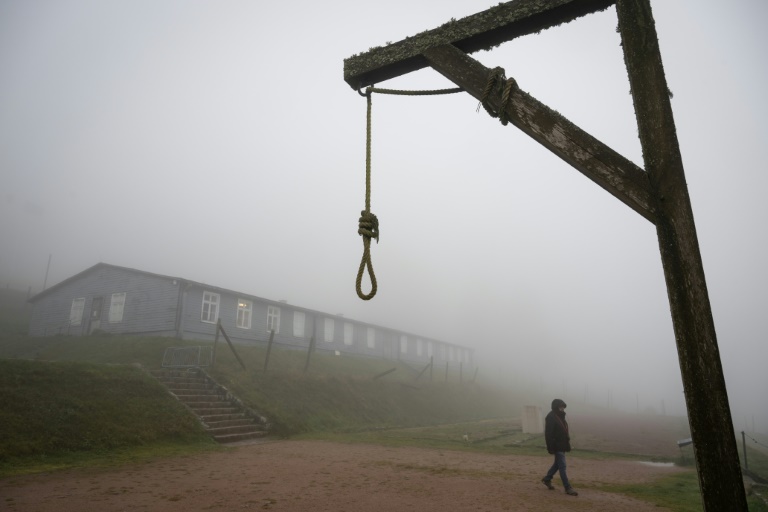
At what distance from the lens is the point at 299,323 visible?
3462 centimetres

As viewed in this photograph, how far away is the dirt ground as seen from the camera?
22.7 ft

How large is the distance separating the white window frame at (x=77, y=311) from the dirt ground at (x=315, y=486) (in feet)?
75.7

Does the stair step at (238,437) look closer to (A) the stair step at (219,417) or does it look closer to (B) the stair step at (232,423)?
(B) the stair step at (232,423)

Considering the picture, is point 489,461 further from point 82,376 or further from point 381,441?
point 82,376

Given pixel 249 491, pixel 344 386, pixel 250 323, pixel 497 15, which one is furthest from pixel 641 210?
pixel 250 323

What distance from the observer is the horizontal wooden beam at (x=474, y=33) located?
2963mm

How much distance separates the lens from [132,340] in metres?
23.7

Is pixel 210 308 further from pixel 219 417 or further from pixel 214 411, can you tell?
pixel 219 417

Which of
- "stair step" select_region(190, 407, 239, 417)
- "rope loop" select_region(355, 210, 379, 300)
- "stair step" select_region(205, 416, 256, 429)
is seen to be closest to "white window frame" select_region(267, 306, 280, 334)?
"stair step" select_region(190, 407, 239, 417)

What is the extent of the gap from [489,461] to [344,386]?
1275 centimetres

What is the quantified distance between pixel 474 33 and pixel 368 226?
168 cm

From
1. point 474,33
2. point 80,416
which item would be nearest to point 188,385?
point 80,416

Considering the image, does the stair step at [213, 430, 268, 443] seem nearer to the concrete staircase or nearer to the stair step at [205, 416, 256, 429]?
the concrete staircase

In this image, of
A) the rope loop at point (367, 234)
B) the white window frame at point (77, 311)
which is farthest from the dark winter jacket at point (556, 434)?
the white window frame at point (77, 311)
